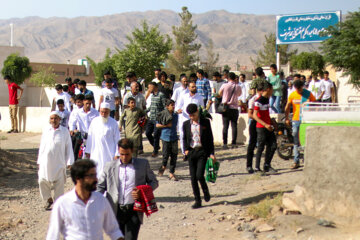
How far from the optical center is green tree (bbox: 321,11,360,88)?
14.1m

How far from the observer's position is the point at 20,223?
319 inches

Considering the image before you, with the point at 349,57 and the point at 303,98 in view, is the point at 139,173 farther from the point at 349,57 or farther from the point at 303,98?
the point at 349,57

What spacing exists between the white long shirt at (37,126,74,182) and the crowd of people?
0.05 feet

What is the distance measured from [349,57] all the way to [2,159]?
9.30 metres

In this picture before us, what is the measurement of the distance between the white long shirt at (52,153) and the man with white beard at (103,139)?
0.56 metres

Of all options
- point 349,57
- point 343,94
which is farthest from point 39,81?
point 349,57

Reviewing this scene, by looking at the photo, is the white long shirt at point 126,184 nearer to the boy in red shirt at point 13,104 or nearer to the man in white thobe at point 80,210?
the man in white thobe at point 80,210

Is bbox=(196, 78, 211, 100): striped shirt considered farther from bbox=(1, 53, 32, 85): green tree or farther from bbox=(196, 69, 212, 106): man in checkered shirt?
bbox=(1, 53, 32, 85): green tree

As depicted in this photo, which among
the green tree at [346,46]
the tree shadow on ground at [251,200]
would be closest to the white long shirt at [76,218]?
the tree shadow on ground at [251,200]

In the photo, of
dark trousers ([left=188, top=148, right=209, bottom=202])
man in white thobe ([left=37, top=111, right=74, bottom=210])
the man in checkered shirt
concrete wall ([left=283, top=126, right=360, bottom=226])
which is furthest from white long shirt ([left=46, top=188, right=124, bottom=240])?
the man in checkered shirt

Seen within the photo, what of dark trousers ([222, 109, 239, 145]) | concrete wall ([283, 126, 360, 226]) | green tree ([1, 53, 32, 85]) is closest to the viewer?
concrete wall ([283, 126, 360, 226])

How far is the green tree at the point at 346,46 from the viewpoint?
14078 millimetres

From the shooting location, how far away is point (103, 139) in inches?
308

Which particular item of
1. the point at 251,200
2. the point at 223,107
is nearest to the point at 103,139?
the point at 251,200
